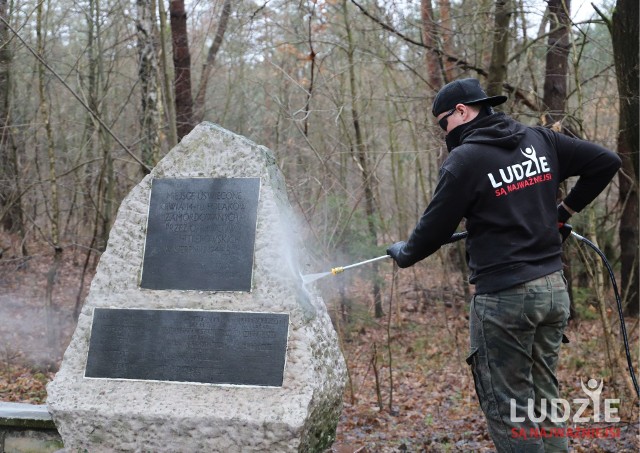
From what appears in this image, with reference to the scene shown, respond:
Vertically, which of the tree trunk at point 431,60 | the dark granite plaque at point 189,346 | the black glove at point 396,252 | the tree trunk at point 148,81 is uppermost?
the tree trunk at point 431,60

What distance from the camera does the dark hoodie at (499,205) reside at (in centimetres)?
328

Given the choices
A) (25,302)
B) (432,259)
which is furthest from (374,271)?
(25,302)

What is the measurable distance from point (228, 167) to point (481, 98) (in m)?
1.80

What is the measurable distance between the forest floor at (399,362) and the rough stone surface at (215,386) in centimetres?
83

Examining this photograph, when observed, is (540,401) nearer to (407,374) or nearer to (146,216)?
(146,216)

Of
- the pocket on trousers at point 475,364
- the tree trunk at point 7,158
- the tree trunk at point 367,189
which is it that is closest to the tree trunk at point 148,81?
the tree trunk at point 7,158

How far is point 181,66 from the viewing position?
39.0 feet

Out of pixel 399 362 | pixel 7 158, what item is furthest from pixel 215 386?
pixel 7 158

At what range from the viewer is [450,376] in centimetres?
880

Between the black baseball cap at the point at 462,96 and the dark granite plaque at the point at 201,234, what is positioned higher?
the black baseball cap at the point at 462,96

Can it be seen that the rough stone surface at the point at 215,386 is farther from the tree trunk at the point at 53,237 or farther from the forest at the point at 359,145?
the tree trunk at the point at 53,237

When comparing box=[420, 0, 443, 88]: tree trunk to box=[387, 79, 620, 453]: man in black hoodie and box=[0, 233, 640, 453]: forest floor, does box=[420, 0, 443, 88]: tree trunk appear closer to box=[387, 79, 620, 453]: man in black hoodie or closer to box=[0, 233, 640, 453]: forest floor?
box=[0, 233, 640, 453]: forest floor

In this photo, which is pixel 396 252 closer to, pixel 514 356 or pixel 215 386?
pixel 514 356

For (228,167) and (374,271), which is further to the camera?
(374,271)
